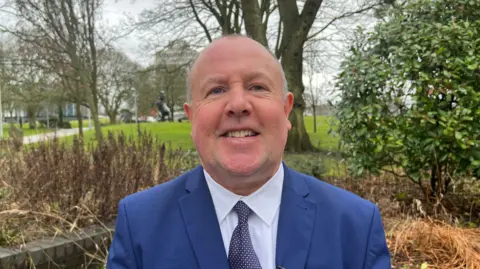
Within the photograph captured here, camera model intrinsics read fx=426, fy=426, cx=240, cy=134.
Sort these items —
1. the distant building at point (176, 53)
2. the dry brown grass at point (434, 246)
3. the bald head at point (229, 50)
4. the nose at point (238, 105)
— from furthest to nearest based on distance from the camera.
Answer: the distant building at point (176, 53) → the dry brown grass at point (434, 246) → the bald head at point (229, 50) → the nose at point (238, 105)

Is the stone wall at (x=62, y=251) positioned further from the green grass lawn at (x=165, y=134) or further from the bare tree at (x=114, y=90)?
the bare tree at (x=114, y=90)

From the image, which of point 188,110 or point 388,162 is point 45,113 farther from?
point 188,110

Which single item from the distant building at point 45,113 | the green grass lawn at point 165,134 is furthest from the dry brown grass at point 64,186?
the distant building at point 45,113

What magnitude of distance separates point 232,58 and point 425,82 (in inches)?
149

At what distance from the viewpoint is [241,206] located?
1.49 meters

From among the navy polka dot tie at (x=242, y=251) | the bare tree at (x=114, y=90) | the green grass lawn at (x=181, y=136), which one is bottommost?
the green grass lawn at (x=181, y=136)

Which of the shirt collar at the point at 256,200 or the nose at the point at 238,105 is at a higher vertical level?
the nose at the point at 238,105

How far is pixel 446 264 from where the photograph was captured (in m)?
3.23

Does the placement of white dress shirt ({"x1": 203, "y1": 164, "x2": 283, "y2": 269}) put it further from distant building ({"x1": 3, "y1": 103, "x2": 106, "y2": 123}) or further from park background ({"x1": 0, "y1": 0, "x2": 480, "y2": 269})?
distant building ({"x1": 3, "y1": 103, "x2": 106, "y2": 123})

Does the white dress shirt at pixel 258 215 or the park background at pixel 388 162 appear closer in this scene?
the white dress shirt at pixel 258 215

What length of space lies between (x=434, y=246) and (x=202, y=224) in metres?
2.76

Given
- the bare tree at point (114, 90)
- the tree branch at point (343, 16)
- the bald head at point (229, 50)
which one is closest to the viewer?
the bald head at point (229, 50)

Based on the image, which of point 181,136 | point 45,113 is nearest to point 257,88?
point 181,136

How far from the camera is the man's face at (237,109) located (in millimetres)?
1393
